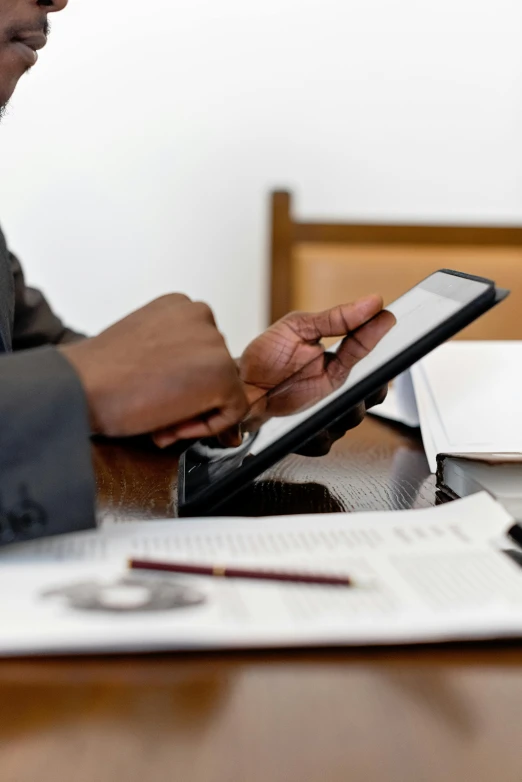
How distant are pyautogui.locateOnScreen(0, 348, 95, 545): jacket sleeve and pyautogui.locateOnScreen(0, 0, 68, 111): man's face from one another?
507mm

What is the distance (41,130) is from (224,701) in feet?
5.26

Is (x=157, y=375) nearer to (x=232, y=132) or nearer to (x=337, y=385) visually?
(x=337, y=385)

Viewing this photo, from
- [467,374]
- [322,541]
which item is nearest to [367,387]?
[322,541]

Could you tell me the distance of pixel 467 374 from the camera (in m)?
0.74

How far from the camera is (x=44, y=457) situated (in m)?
A: 0.41

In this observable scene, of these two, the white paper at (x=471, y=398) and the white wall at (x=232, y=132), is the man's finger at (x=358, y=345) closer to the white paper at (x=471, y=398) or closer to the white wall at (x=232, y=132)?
the white paper at (x=471, y=398)

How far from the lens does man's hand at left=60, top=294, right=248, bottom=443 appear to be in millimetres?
440

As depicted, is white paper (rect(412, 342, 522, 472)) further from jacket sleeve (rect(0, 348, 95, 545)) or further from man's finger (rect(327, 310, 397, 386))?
jacket sleeve (rect(0, 348, 95, 545))

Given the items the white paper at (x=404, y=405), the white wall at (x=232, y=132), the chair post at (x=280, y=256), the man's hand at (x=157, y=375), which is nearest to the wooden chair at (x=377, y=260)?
the chair post at (x=280, y=256)

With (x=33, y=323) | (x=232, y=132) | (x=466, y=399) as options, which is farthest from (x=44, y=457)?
(x=232, y=132)

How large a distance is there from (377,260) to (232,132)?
0.54m

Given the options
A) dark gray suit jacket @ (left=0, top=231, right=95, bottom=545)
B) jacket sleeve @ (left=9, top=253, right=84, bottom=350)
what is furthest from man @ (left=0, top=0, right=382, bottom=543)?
jacket sleeve @ (left=9, top=253, right=84, bottom=350)

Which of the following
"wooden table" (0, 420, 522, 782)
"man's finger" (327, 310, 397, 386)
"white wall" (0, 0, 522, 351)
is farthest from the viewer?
"white wall" (0, 0, 522, 351)

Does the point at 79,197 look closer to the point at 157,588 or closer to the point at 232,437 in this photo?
the point at 232,437
